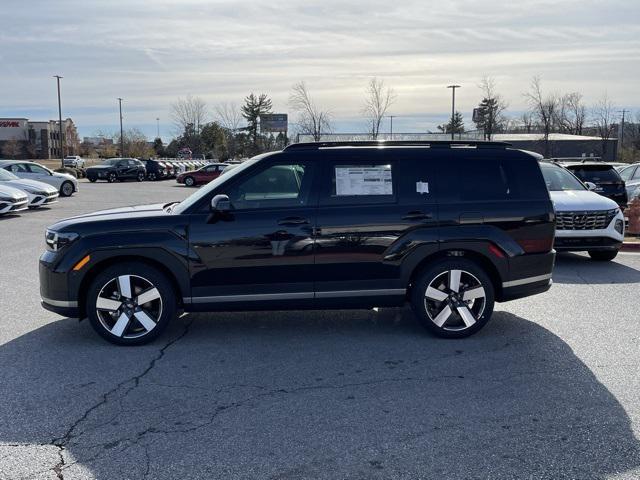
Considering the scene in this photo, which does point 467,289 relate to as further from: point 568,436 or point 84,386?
point 84,386

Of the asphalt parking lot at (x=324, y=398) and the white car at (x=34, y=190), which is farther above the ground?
the white car at (x=34, y=190)

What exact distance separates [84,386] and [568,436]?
3.64 m

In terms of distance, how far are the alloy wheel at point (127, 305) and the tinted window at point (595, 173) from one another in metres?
13.2

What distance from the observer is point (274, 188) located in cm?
582

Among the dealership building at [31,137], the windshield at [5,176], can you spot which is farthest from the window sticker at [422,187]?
the dealership building at [31,137]

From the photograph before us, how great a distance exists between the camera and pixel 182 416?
420 centimetres

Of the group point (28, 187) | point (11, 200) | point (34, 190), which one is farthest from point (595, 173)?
point (28, 187)

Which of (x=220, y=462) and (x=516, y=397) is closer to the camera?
(x=220, y=462)

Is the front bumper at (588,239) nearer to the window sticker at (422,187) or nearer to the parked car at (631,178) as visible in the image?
the window sticker at (422,187)

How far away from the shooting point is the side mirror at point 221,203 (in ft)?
18.2

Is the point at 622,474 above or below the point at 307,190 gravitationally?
below

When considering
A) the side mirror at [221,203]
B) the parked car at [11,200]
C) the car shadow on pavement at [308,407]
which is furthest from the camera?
the parked car at [11,200]

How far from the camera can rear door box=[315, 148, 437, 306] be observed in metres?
5.75

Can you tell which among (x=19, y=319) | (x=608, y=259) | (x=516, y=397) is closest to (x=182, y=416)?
(x=516, y=397)
